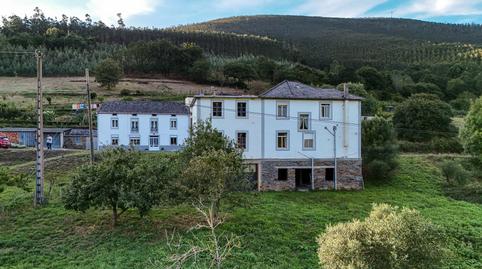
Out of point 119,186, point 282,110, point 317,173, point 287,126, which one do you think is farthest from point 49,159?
point 317,173

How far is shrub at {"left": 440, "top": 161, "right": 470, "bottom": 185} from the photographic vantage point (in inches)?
1631

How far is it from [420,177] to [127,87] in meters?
Result: 68.3

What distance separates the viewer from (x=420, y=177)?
1694 inches

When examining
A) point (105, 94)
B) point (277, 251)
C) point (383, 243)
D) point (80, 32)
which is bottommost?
point (277, 251)

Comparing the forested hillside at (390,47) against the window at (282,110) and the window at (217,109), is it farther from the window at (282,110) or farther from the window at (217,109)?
the window at (217,109)

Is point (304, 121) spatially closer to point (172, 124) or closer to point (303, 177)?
point (303, 177)

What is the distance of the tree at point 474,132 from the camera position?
44.1 meters

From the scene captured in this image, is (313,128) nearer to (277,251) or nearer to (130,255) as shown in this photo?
(277,251)

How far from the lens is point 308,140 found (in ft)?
131

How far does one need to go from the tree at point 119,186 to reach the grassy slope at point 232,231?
64.5 inches

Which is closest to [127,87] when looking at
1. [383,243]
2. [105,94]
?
[105,94]

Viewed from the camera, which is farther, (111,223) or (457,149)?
(457,149)

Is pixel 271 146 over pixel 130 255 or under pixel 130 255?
over

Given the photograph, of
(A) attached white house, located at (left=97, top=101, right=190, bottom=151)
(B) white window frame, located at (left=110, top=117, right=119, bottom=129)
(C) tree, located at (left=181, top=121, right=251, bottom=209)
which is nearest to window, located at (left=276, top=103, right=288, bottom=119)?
(C) tree, located at (left=181, top=121, right=251, bottom=209)
